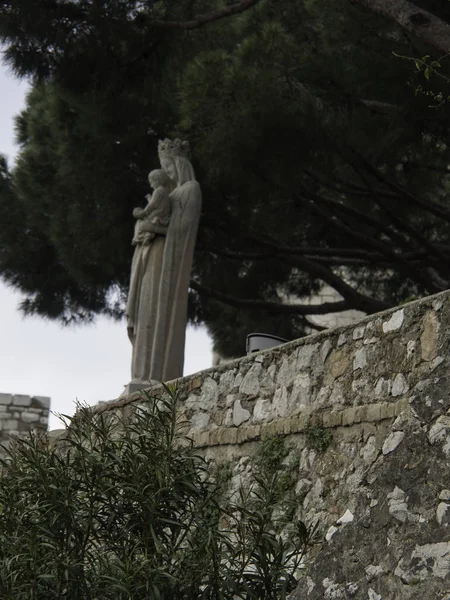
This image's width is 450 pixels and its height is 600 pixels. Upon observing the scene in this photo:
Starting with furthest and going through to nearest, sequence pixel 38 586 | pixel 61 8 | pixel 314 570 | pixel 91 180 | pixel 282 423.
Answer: pixel 91 180 < pixel 61 8 < pixel 282 423 < pixel 38 586 < pixel 314 570

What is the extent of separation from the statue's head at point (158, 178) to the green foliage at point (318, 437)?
10.6 ft

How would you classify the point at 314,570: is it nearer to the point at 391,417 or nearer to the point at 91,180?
the point at 391,417

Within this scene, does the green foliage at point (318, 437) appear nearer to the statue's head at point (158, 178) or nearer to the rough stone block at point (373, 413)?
the rough stone block at point (373, 413)

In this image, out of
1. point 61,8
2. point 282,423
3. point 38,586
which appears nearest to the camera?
point 38,586

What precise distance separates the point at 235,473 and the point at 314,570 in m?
2.10

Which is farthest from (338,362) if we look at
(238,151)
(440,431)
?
(238,151)

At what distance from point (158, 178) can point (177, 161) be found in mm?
275

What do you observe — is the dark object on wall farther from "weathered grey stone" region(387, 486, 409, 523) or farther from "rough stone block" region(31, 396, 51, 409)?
"rough stone block" region(31, 396, 51, 409)

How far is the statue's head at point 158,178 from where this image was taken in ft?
27.2

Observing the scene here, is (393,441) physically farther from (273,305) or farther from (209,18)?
(273,305)

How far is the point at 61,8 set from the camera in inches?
358

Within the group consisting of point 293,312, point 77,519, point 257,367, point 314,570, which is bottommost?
point 314,570

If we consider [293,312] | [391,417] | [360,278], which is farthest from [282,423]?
[360,278]

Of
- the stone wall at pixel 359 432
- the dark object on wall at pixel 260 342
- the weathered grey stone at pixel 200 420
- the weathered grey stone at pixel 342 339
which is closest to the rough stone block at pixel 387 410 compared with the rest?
the stone wall at pixel 359 432
